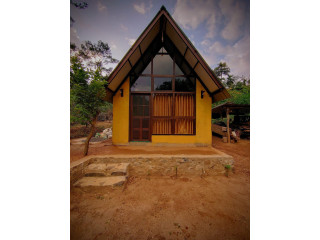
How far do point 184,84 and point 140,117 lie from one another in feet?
9.50

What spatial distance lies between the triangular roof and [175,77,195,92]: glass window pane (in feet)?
1.39

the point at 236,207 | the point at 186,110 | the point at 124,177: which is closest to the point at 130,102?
the point at 186,110

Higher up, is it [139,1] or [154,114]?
[139,1]

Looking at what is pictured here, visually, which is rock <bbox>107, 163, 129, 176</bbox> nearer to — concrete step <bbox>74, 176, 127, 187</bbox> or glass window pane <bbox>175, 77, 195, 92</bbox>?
concrete step <bbox>74, 176, 127, 187</bbox>

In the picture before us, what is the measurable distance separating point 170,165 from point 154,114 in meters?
2.66

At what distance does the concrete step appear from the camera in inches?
95.4

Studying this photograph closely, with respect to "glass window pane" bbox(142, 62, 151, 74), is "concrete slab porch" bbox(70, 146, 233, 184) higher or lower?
lower

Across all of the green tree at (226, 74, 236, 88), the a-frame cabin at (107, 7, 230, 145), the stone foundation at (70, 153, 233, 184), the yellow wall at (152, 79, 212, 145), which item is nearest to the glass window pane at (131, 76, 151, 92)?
the a-frame cabin at (107, 7, 230, 145)

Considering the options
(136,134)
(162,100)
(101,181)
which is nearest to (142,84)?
(162,100)

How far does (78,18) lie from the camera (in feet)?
5.27

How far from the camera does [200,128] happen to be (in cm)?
509

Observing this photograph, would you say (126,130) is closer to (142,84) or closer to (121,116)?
(121,116)

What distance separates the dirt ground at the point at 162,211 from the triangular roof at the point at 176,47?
376 cm
